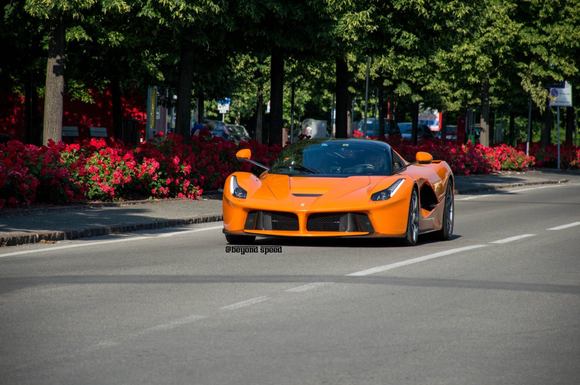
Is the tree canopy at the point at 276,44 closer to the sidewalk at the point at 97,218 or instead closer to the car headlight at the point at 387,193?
the sidewalk at the point at 97,218

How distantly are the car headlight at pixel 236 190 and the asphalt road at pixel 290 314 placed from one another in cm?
62

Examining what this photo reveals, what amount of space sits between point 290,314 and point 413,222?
5.74 metres

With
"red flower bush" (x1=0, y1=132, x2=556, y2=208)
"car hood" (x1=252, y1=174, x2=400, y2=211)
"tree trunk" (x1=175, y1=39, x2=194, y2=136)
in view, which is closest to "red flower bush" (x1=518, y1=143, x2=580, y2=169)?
"tree trunk" (x1=175, y1=39, x2=194, y2=136)

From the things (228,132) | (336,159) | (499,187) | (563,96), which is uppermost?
(563,96)

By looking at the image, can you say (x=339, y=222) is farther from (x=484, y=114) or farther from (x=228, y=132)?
(x=228, y=132)

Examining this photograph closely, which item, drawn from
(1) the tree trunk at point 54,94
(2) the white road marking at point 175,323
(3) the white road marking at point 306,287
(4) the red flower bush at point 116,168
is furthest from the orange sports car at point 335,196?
(1) the tree trunk at point 54,94

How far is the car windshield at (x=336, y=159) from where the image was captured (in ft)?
47.0

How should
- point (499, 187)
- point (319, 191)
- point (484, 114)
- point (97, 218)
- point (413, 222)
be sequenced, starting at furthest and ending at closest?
point (484, 114)
point (499, 187)
point (97, 218)
point (413, 222)
point (319, 191)

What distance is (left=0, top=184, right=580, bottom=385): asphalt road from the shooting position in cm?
650

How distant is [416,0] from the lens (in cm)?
3177

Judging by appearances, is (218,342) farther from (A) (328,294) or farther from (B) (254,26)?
(B) (254,26)

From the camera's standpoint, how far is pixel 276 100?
31078mm

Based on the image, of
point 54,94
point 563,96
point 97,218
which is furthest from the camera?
point 563,96

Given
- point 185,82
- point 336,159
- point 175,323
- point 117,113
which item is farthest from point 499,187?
point 175,323
